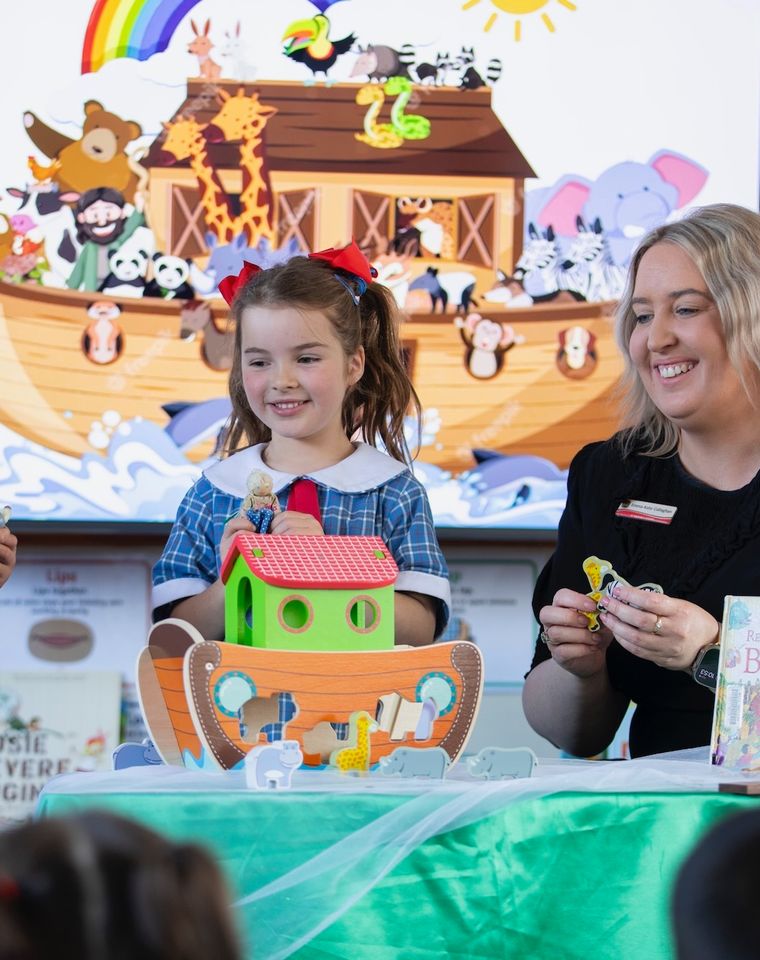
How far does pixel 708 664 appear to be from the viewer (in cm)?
138

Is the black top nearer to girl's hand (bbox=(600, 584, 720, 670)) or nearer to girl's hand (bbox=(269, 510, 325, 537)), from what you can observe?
girl's hand (bbox=(600, 584, 720, 670))

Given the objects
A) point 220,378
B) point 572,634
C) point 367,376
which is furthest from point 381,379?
point 220,378

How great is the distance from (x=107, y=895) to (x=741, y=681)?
3.21 feet

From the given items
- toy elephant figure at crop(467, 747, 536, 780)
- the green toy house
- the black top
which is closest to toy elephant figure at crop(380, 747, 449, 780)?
toy elephant figure at crop(467, 747, 536, 780)

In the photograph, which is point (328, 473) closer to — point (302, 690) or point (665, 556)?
point (665, 556)

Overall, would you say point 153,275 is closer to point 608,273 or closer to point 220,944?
point 608,273

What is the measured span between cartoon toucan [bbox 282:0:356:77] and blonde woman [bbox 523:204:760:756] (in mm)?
1340

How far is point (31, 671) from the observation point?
295 centimetres

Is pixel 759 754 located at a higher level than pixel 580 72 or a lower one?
lower

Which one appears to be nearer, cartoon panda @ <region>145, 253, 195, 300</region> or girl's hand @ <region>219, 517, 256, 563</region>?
girl's hand @ <region>219, 517, 256, 563</region>

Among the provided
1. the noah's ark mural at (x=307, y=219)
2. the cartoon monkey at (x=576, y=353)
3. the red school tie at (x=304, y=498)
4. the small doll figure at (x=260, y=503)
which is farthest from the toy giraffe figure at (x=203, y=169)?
the small doll figure at (x=260, y=503)

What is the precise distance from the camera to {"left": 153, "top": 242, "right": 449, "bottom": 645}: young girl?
66.8 inches

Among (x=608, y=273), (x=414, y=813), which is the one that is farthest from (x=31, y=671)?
(x=414, y=813)

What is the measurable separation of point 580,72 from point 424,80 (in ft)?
1.17
